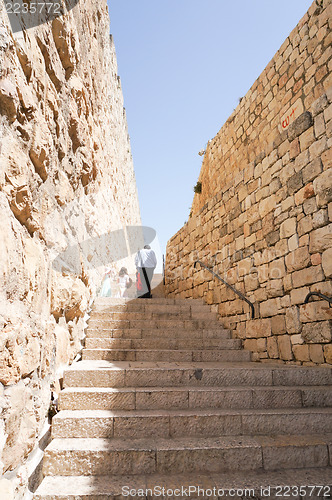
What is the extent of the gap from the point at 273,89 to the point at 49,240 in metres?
4.31

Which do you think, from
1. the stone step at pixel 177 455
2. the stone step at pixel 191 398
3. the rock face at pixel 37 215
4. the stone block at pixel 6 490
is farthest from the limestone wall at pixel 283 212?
the stone block at pixel 6 490

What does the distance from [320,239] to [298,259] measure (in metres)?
0.40

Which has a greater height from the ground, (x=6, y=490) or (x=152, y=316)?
(x=152, y=316)

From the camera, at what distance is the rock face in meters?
1.72

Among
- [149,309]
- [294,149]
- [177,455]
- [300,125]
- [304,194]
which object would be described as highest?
[300,125]

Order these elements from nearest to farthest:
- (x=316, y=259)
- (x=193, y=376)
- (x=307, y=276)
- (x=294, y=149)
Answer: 1. (x=193, y=376)
2. (x=316, y=259)
3. (x=307, y=276)
4. (x=294, y=149)

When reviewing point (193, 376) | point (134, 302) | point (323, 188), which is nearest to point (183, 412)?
point (193, 376)

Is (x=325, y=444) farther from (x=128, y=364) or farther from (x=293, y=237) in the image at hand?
(x=293, y=237)

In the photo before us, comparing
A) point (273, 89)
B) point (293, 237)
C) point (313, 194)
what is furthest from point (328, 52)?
point (293, 237)

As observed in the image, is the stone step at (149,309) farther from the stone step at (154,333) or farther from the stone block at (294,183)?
the stone block at (294,183)

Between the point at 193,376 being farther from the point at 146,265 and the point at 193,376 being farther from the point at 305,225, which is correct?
the point at 146,265

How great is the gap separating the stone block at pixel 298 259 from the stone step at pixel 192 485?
6.61 feet

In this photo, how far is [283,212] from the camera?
4074 mm

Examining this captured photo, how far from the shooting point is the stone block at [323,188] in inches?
131
